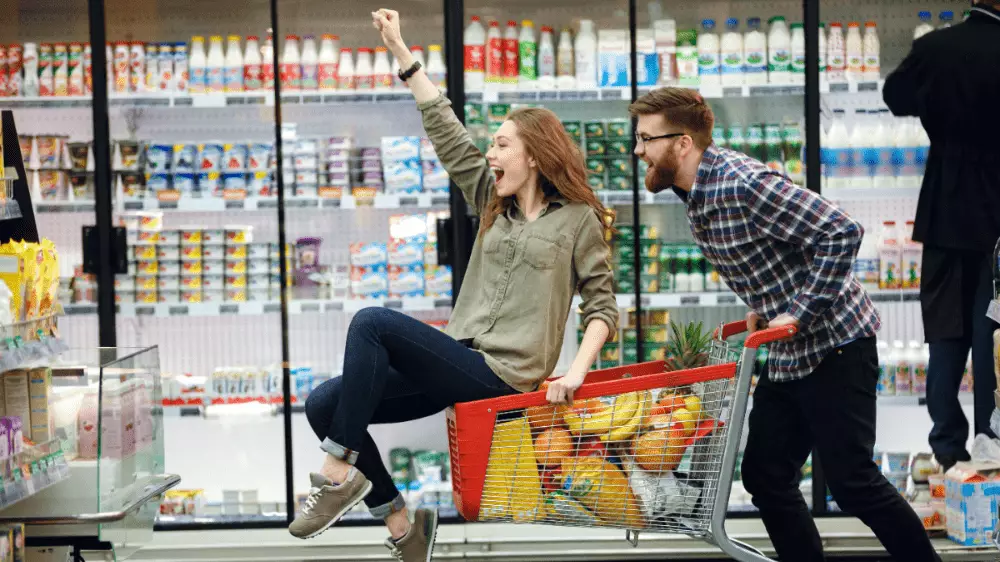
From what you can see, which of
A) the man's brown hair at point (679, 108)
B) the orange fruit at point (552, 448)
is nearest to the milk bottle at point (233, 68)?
the man's brown hair at point (679, 108)

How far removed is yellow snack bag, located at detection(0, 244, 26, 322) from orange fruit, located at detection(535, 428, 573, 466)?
1.20 metres

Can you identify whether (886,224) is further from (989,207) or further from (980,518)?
(980,518)

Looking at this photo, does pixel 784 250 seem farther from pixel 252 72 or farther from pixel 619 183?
pixel 252 72

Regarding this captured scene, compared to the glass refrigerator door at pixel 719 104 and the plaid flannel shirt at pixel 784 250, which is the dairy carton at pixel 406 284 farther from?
the plaid flannel shirt at pixel 784 250

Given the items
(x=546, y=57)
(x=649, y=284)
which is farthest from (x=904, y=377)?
(x=546, y=57)

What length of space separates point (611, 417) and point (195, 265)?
2.39 metres

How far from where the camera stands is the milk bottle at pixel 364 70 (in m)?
4.40

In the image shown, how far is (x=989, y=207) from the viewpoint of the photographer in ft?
12.1

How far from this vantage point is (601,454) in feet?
8.40

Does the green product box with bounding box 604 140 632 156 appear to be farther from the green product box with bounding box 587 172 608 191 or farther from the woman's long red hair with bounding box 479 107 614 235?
the woman's long red hair with bounding box 479 107 614 235

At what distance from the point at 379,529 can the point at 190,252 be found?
134 cm

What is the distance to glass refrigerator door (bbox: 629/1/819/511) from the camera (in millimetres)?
4215

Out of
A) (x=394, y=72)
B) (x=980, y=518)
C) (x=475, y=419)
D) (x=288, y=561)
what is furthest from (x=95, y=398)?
(x=980, y=518)

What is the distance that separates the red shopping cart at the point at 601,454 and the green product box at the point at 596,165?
1.85 metres
